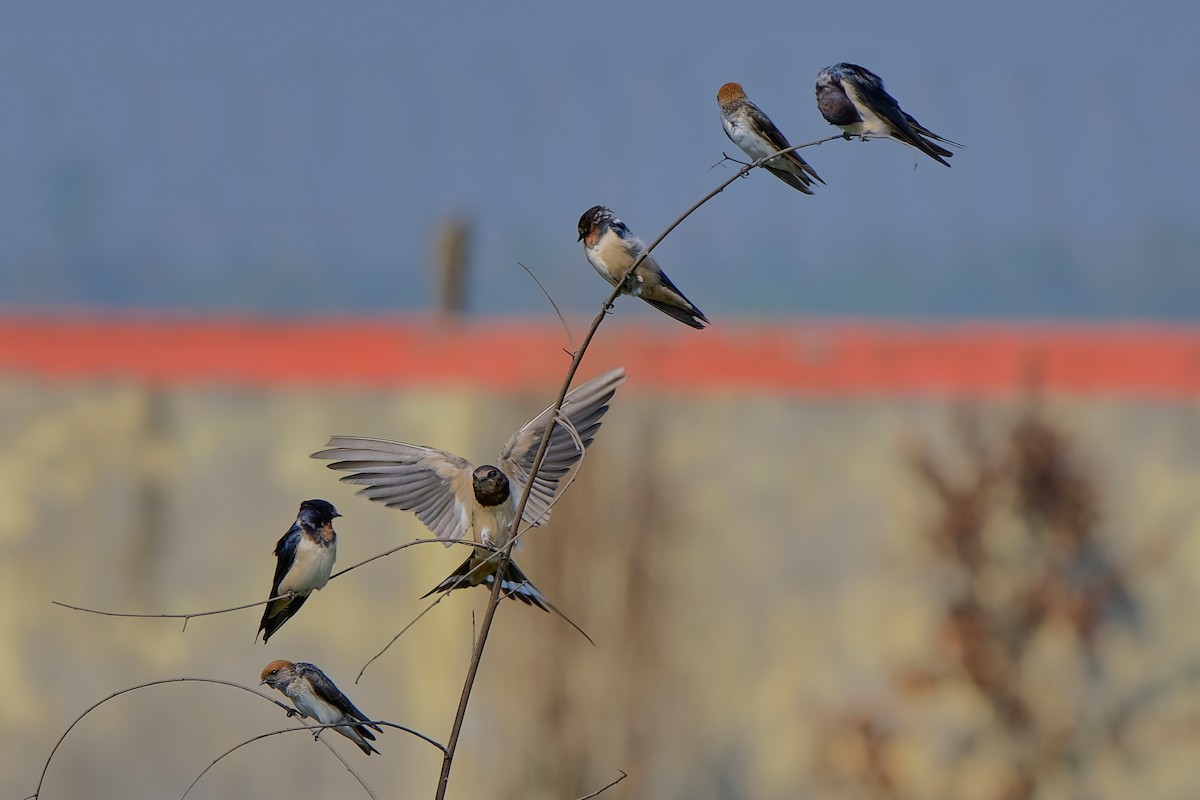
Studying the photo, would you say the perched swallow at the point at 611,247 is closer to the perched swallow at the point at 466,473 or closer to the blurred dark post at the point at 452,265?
the perched swallow at the point at 466,473

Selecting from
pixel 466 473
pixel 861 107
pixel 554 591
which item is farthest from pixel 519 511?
pixel 554 591

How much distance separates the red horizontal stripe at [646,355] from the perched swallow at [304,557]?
703 cm

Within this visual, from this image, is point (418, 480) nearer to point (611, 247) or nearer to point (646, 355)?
point (611, 247)

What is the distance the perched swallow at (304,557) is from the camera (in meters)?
2.99

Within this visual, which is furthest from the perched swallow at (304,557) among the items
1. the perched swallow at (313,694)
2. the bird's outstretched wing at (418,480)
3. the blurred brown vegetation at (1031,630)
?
the blurred brown vegetation at (1031,630)

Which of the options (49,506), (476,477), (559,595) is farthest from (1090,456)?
(476,477)

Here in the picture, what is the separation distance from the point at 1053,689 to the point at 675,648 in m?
2.13

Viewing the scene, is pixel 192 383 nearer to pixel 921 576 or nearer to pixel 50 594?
pixel 50 594

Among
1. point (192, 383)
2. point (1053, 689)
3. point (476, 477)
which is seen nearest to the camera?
point (476, 477)

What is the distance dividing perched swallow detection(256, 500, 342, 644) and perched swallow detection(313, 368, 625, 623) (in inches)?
12.7

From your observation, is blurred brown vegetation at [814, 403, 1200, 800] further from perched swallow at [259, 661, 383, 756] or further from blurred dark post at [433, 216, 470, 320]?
perched swallow at [259, 661, 383, 756]

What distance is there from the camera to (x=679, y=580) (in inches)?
410

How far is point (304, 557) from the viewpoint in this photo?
10.2 feet

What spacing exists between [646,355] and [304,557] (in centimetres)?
743
